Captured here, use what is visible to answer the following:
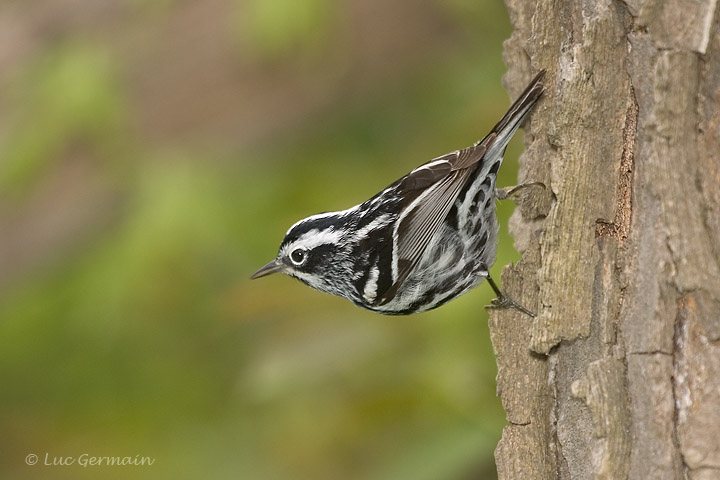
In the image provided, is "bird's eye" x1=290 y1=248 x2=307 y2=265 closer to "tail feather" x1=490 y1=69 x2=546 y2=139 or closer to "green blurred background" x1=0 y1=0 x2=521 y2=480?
"green blurred background" x1=0 y1=0 x2=521 y2=480

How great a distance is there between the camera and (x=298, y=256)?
3963 mm

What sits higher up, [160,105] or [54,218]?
[160,105]

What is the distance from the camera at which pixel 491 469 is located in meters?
4.30

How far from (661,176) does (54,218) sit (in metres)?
5.13

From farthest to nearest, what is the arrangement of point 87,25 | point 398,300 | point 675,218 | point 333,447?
1. point 87,25
2. point 333,447
3. point 398,300
4. point 675,218

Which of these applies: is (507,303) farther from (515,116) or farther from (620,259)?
(515,116)

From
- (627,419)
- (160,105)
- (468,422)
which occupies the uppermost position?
(160,105)

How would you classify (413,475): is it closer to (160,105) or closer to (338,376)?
(338,376)

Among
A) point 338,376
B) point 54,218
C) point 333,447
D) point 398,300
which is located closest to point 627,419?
point 398,300

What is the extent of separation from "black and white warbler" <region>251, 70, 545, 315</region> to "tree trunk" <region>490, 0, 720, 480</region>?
36 centimetres

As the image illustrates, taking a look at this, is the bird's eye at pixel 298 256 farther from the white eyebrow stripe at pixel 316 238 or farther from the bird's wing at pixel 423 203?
the bird's wing at pixel 423 203

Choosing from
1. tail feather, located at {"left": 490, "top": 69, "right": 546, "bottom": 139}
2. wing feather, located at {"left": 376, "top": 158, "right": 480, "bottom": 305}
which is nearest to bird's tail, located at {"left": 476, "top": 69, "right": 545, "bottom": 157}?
tail feather, located at {"left": 490, "top": 69, "right": 546, "bottom": 139}

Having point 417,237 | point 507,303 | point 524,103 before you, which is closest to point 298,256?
point 417,237

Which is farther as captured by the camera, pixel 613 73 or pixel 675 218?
pixel 613 73
